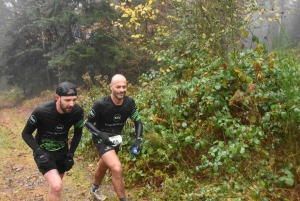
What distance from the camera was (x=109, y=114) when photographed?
4898 millimetres

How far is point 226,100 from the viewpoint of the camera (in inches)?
228

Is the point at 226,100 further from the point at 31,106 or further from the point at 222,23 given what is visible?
the point at 31,106

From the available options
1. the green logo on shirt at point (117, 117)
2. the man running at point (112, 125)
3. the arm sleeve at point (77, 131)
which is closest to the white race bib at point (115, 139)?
the man running at point (112, 125)

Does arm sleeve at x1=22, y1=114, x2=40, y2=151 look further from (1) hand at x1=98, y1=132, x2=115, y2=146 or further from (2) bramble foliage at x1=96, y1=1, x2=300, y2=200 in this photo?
(2) bramble foliage at x1=96, y1=1, x2=300, y2=200

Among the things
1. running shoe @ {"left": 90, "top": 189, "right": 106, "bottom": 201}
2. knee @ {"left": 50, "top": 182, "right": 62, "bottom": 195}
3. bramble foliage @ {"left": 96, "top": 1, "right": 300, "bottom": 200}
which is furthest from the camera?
running shoe @ {"left": 90, "top": 189, "right": 106, "bottom": 201}

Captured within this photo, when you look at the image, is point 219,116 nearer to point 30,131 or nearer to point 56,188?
point 56,188

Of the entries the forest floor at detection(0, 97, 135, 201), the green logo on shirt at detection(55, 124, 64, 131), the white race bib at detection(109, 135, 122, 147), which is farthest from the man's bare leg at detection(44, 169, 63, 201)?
the forest floor at detection(0, 97, 135, 201)

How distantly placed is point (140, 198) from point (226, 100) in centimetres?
259

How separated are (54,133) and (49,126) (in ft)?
0.49

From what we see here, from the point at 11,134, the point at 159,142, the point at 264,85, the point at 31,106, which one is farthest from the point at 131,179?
the point at 31,106

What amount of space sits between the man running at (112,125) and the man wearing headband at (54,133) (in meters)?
0.39

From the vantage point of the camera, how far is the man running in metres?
4.64

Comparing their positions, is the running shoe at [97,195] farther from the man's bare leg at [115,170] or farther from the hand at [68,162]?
the hand at [68,162]

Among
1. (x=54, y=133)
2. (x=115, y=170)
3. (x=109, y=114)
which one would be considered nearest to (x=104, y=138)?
(x=109, y=114)
